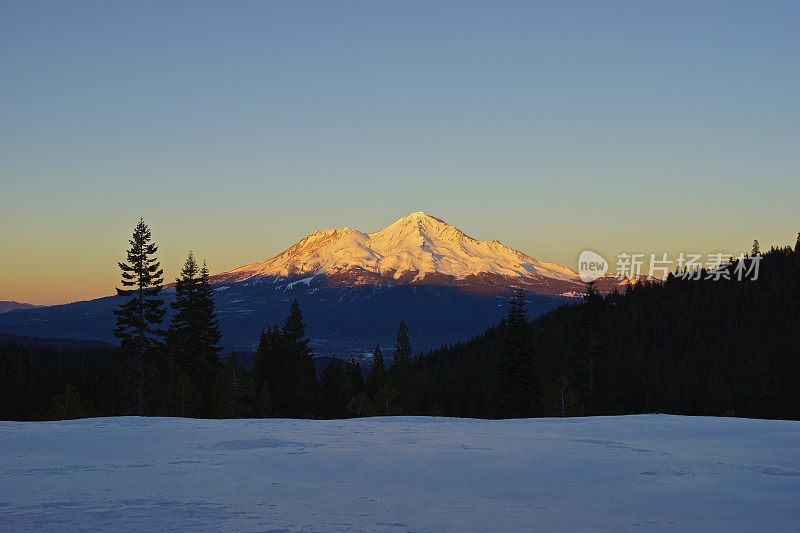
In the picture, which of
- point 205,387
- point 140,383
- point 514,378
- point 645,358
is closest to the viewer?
point 140,383

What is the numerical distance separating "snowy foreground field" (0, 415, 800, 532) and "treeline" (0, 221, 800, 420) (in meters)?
39.8

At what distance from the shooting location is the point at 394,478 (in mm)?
10125

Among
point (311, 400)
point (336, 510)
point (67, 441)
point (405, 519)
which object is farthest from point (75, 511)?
point (311, 400)

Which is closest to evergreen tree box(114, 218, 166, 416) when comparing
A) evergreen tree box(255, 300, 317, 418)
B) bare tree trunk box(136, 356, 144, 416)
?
bare tree trunk box(136, 356, 144, 416)

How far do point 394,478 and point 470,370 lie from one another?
129043 millimetres

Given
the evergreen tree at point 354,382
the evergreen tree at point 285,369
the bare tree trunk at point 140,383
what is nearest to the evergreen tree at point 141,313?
the bare tree trunk at point 140,383

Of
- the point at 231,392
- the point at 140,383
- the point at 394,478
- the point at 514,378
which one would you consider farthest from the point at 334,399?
the point at 394,478

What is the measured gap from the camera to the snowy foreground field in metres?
7.68

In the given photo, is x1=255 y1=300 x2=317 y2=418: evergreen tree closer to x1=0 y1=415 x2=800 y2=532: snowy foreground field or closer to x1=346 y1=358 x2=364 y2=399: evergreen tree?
x1=346 y1=358 x2=364 y2=399: evergreen tree

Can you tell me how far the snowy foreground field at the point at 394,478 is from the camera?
7.68 metres

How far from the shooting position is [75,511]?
794 cm

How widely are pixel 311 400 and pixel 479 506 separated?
7641cm

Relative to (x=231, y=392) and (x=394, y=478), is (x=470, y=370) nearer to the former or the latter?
(x=231, y=392)

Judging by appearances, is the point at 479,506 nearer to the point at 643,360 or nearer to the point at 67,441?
the point at 67,441
